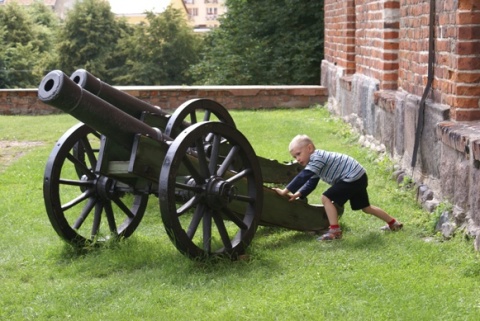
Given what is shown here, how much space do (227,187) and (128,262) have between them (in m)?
0.84

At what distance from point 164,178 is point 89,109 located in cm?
65

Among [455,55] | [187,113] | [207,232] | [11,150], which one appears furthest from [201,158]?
[11,150]

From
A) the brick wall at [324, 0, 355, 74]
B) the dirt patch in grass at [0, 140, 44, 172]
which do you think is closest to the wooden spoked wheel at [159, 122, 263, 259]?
the dirt patch in grass at [0, 140, 44, 172]

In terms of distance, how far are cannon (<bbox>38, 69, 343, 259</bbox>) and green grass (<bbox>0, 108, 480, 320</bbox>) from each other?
163mm

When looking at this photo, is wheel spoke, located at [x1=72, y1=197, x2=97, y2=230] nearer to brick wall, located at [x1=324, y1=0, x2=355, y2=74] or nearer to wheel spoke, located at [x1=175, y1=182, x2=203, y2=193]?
wheel spoke, located at [x1=175, y1=182, x2=203, y2=193]

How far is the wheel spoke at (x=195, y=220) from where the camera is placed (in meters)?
5.67

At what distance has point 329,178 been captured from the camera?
Answer: 6535mm

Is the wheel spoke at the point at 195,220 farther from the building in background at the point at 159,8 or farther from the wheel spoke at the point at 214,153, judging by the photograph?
the building in background at the point at 159,8

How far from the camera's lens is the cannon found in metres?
5.54

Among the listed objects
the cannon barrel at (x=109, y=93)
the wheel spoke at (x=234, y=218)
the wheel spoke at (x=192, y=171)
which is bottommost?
the wheel spoke at (x=234, y=218)

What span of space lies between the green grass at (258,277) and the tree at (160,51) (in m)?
39.8

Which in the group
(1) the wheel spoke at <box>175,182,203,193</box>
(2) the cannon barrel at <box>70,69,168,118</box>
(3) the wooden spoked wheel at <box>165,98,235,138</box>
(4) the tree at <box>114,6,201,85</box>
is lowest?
(4) the tree at <box>114,6,201,85</box>

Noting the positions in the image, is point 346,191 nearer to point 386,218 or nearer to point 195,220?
point 386,218

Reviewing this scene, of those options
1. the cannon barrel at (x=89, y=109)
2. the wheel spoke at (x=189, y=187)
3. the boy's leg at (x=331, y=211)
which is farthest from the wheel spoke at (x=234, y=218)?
the boy's leg at (x=331, y=211)
